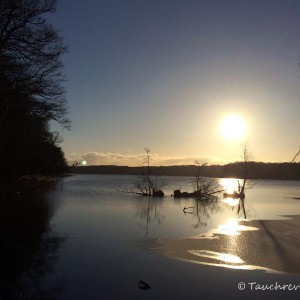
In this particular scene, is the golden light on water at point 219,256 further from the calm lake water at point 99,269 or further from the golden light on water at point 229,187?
the golden light on water at point 229,187

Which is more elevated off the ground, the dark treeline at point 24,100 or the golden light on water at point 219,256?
the dark treeline at point 24,100

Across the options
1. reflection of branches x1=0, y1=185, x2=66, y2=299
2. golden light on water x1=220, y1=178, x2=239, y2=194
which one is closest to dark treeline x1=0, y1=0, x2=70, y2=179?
reflection of branches x1=0, y1=185, x2=66, y2=299

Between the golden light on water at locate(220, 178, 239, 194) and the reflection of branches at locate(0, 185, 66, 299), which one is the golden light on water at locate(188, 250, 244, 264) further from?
the golden light on water at locate(220, 178, 239, 194)

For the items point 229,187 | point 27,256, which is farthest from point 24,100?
point 229,187

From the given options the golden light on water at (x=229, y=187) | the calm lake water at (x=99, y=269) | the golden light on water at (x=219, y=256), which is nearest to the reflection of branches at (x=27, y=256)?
the calm lake water at (x=99, y=269)

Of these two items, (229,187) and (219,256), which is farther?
(229,187)

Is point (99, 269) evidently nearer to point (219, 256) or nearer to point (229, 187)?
point (219, 256)

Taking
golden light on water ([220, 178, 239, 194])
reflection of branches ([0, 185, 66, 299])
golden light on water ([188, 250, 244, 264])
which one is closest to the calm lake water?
reflection of branches ([0, 185, 66, 299])

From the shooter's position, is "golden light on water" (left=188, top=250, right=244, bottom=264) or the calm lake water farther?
"golden light on water" (left=188, top=250, right=244, bottom=264)

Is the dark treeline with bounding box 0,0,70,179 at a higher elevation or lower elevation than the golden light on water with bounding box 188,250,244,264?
higher

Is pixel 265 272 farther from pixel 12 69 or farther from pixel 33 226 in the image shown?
pixel 33 226

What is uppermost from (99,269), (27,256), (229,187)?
(229,187)

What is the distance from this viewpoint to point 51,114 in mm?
16031

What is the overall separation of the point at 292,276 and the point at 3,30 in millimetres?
12259
